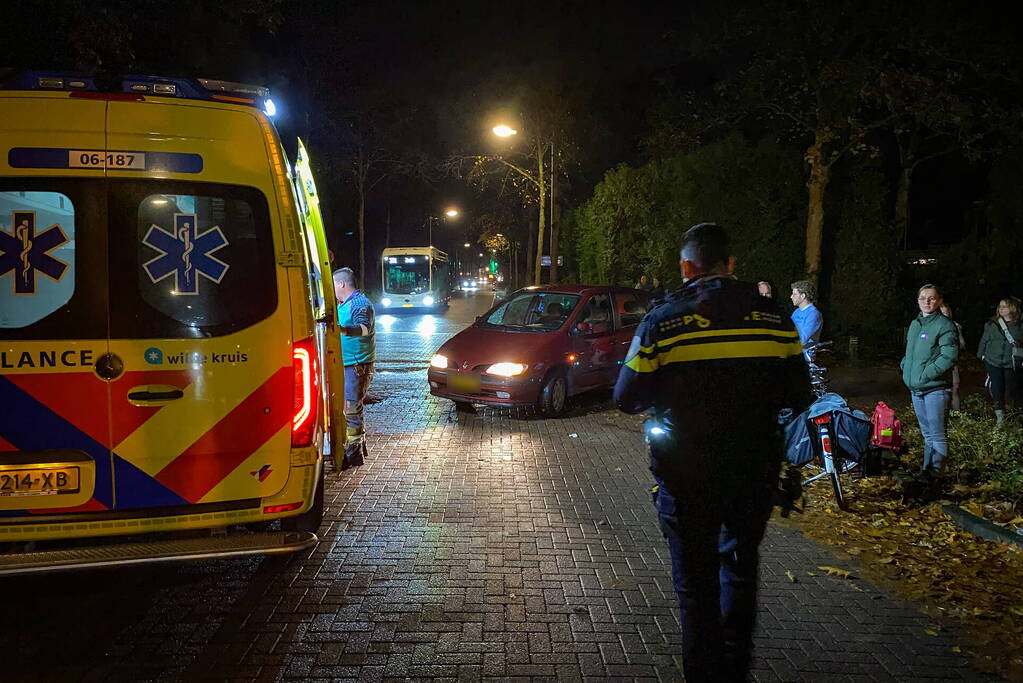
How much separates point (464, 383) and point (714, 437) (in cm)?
673

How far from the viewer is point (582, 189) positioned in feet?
119

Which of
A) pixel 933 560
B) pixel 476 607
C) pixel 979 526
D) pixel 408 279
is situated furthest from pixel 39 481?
pixel 408 279

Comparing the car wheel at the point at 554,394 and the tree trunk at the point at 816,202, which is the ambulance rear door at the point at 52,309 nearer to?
the car wheel at the point at 554,394

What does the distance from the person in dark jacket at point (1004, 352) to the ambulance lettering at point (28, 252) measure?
896 centimetres

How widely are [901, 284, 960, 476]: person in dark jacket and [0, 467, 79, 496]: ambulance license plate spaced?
5879 mm

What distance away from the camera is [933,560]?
5.01m

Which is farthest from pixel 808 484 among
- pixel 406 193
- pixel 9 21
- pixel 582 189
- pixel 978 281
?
pixel 406 193

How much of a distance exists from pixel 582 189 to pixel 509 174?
863 cm

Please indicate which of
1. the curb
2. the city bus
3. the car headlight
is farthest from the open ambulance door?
the city bus

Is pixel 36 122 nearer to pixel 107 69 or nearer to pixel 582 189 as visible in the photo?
pixel 107 69

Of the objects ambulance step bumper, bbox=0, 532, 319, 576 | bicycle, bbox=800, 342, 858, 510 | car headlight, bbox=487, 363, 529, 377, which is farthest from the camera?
car headlight, bbox=487, 363, 529, 377

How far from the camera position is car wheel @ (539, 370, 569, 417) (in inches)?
380

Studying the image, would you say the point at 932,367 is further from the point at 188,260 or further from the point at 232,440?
the point at 188,260

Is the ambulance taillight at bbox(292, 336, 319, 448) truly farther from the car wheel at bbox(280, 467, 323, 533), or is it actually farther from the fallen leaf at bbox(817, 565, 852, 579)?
the fallen leaf at bbox(817, 565, 852, 579)
